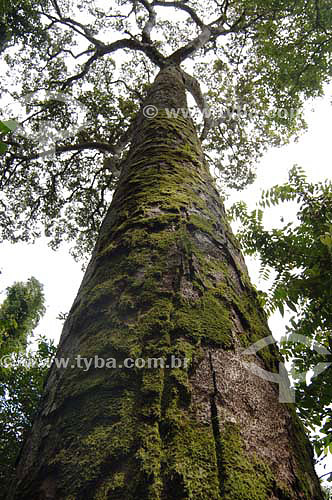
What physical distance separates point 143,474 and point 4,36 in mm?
8877

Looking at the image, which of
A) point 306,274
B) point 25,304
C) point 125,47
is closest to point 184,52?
point 125,47

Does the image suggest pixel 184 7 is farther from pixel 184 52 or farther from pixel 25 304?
pixel 25 304

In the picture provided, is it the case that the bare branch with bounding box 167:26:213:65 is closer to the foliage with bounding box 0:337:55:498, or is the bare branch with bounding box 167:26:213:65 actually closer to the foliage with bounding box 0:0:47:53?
the foliage with bounding box 0:0:47:53

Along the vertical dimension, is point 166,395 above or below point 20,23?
below

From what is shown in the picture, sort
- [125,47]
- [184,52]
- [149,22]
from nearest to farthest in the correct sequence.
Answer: [184,52], [125,47], [149,22]

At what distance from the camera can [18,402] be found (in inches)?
206

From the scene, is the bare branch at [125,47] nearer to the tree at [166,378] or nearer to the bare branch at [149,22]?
the bare branch at [149,22]

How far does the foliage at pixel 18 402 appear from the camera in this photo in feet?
15.2

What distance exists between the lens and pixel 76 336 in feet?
4.08

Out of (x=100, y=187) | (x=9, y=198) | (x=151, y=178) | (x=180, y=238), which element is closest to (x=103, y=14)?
(x=100, y=187)

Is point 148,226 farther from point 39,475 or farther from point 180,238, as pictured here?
point 39,475
